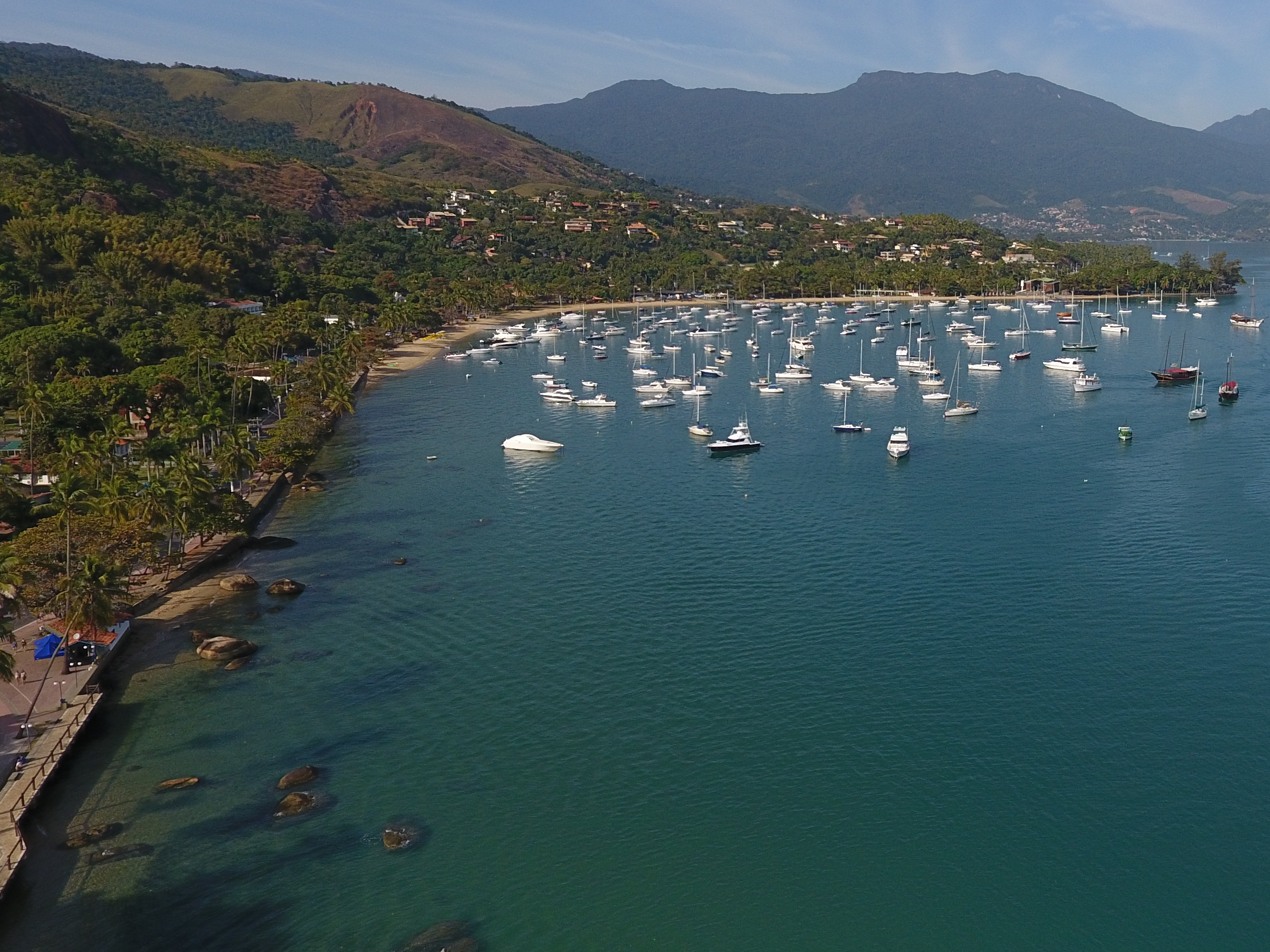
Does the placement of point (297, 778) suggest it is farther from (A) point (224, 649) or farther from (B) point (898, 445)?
(B) point (898, 445)

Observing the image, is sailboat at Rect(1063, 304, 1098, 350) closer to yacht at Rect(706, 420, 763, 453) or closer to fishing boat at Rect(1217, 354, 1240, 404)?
fishing boat at Rect(1217, 354, 1240, 404)

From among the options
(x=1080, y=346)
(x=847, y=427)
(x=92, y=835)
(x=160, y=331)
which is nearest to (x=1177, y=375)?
(x=1080, y=346)

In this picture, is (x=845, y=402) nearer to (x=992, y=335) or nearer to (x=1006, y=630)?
(x=1006, y=630)

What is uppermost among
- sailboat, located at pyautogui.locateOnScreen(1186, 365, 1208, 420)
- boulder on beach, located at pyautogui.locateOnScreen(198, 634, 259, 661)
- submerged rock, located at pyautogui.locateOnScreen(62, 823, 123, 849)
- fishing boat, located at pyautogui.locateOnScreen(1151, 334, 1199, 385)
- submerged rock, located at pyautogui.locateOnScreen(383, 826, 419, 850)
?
fishing boat, located at pyautogui.locateOnScreen(1151, 334, 1199, 385)

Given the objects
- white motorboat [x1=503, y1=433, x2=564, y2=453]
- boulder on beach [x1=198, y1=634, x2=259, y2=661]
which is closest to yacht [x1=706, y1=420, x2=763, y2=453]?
white motorboat [x1=503, y1=433, x2=564, y2=453]

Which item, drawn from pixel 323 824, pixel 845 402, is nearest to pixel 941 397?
pixel 845 402

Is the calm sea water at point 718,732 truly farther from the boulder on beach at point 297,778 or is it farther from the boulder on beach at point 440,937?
the boulder on beach at point 297,778

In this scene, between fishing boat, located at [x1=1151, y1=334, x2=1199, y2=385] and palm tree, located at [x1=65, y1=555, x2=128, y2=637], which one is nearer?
palm tree, located at [x1=65, y1=555, x2=128, y2=637]
